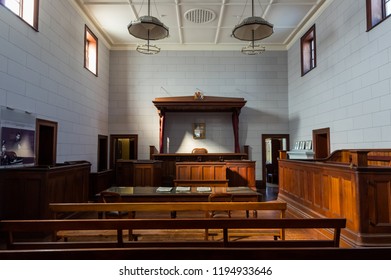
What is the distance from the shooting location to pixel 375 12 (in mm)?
4848

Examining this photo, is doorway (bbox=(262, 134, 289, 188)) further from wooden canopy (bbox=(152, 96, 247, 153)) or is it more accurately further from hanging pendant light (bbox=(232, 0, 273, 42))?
hanging pendant light (bbox=(232, 0, 273, 42))

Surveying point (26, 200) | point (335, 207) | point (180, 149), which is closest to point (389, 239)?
point (335, 207)

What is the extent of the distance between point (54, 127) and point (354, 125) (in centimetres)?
654

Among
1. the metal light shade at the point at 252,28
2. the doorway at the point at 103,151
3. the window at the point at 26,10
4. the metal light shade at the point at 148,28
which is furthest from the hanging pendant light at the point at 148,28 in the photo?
the doorway at the point at 103,151

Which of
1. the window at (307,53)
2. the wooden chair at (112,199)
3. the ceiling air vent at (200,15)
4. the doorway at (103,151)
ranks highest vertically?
the ceiling air vent at (200,15)

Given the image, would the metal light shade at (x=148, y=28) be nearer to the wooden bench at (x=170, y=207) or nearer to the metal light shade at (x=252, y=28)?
the metal light shade at (x=252, y=28)

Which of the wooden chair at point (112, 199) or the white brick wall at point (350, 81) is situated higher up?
the white brick wall at point (350, 81)

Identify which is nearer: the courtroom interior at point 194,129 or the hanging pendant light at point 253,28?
the courtroom interior at point 194,129

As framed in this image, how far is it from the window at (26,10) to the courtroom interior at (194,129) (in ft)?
0.09

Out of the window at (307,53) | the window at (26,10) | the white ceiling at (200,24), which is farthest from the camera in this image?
the window at (307,53)

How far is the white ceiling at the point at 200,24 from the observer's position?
269 inches

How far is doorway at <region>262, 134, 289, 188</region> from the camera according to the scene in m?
9.20

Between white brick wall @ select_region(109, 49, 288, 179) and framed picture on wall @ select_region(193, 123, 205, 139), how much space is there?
154 mm

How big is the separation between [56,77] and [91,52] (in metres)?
2.71
